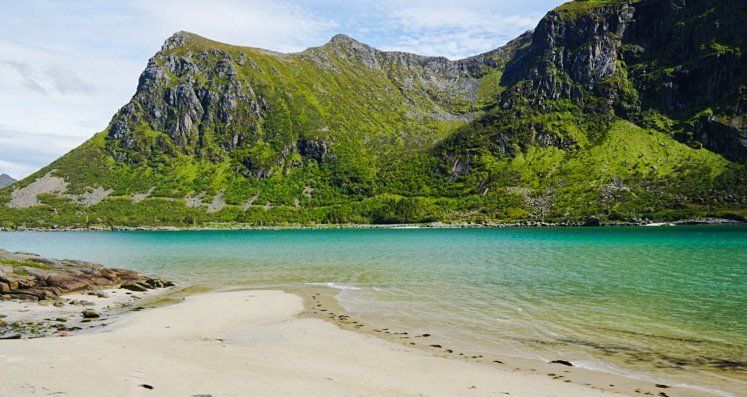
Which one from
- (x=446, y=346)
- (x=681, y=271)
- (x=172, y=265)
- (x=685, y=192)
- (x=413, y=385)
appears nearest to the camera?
(x=413, y=385)

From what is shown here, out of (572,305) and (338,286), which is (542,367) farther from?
(338,286)

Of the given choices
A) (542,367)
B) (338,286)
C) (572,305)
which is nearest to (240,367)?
(542,367)

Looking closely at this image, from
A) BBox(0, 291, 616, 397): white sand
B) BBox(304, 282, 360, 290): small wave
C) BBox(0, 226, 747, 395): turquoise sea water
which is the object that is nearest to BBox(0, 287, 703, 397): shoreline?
BBox(0, 291, 616, 397): white sand

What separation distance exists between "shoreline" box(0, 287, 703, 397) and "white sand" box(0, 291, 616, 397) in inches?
1.3

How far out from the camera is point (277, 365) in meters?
15.1

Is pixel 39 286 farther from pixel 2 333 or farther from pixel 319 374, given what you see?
pixel 319 374

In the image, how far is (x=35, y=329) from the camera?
20.2 metres

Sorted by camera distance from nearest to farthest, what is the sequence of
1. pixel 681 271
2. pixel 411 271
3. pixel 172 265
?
pixel 681 271
pixel 411 271
pixel 172 265

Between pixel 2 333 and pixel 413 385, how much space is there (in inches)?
740

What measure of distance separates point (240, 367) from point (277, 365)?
1295 millimetres

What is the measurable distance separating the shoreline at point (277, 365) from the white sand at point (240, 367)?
0.03 m

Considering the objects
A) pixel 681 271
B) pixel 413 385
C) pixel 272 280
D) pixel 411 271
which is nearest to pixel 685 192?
pixel 681 271

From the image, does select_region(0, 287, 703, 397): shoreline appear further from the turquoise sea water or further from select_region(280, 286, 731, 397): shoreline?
the turquoise sea water

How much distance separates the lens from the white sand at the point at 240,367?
39.0 ft
